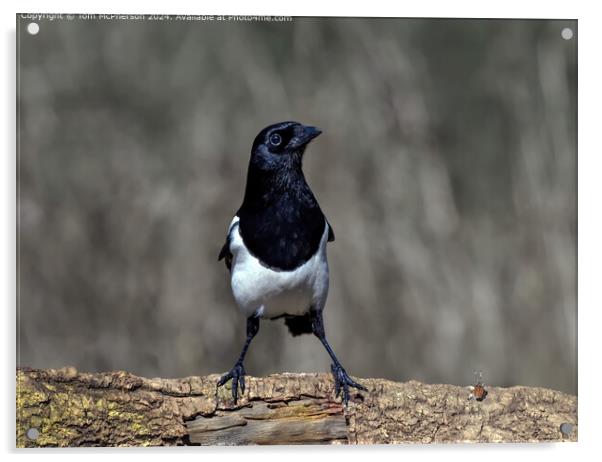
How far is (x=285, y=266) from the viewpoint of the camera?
16.6ft

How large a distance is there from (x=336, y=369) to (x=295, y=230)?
0.70m

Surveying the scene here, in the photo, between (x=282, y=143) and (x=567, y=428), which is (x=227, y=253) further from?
(x=567, y=428)

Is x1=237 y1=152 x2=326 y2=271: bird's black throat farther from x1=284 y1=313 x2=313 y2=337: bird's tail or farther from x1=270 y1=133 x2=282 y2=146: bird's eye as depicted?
x1=284 y1=313 x2=313 y2=337: bird's tail

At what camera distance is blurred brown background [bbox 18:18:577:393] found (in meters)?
5.37

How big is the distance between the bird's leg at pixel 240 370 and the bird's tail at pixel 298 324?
0.21 metres

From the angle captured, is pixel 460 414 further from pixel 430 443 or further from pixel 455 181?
pixel 455 181

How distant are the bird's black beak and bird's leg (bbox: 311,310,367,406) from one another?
83cm

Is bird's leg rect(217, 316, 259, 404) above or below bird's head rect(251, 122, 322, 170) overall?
below

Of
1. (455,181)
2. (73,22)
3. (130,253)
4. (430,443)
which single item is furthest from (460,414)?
(73,22)

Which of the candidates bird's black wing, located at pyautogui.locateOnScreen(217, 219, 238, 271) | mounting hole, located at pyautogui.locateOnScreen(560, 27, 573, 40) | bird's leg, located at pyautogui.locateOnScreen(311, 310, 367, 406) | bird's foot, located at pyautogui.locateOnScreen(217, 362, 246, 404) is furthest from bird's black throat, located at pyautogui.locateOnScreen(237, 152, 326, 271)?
mounting hole, located at pyautogui.locateOnScreen(560, 27, 573, 40)

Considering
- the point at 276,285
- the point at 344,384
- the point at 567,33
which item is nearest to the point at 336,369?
the point at 344,384

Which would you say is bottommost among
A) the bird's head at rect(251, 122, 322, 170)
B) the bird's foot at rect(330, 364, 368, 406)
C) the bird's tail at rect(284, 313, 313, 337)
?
the bird's foot at rect(330, 364, 368, 406)

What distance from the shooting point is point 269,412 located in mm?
4957

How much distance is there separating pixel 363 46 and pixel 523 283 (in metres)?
1.51
